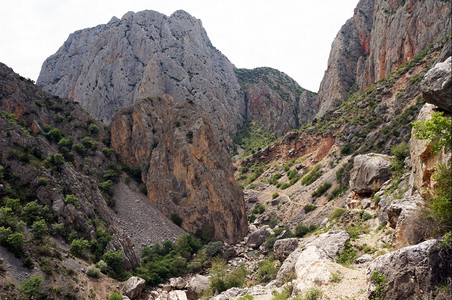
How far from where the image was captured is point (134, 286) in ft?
122

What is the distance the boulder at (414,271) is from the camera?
10695mm

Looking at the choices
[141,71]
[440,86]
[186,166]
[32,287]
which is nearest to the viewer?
[440,86]

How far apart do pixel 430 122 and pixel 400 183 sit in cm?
1853

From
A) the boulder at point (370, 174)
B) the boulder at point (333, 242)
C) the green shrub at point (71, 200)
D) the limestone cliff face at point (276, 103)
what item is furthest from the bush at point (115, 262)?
the limestone cliff face at point (276, 103)

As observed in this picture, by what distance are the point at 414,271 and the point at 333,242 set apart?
13354mm

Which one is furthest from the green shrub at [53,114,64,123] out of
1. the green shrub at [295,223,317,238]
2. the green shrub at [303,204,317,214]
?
the green shrub at [303,204,317,214]

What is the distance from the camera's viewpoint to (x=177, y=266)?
46.6m

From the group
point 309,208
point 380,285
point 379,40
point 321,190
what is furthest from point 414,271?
point 379,40

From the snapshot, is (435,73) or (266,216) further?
(266,216)

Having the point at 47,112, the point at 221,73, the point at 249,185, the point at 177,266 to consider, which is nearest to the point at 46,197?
the point at 177,266

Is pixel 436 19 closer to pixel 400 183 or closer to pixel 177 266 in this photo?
pixel 400 183

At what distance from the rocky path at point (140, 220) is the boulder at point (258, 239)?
45.9 feet

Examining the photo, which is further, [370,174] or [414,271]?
[370,174]

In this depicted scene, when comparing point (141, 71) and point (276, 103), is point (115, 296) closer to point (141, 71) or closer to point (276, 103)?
point (141, 71)
